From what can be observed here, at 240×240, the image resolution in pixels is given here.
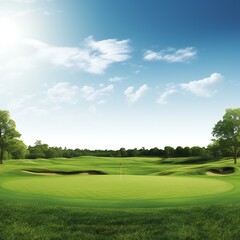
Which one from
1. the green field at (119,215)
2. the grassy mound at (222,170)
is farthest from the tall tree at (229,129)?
the green field at (119,215)

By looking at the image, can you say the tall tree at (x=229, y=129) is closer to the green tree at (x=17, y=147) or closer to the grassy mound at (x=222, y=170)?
the grassy mound at (x=222, y=170)

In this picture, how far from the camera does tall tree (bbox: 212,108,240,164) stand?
61250mm

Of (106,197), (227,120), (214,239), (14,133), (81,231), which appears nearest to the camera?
(214,239)

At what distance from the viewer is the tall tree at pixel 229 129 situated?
61.2 metres

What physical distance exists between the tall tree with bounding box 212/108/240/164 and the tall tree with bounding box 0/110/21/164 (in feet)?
121

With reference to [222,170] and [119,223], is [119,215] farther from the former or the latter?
[222,170]

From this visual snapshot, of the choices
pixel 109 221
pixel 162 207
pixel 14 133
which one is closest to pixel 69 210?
pixel 109 221

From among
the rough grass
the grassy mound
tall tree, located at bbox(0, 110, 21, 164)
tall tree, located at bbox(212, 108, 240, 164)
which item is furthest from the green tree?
the rough grass

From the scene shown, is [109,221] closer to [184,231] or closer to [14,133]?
[184,231]

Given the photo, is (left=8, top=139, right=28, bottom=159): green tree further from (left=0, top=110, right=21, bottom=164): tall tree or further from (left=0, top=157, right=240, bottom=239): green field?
(left=0, top=157, right=240, bottom=239): green field

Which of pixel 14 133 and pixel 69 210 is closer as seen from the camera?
pixel 69 210

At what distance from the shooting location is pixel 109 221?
12516 mm

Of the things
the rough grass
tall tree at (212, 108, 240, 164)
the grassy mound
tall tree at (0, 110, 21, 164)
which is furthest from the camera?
tall tree at (212, 108, 240, 164)

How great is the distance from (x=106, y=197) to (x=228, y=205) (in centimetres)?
592
